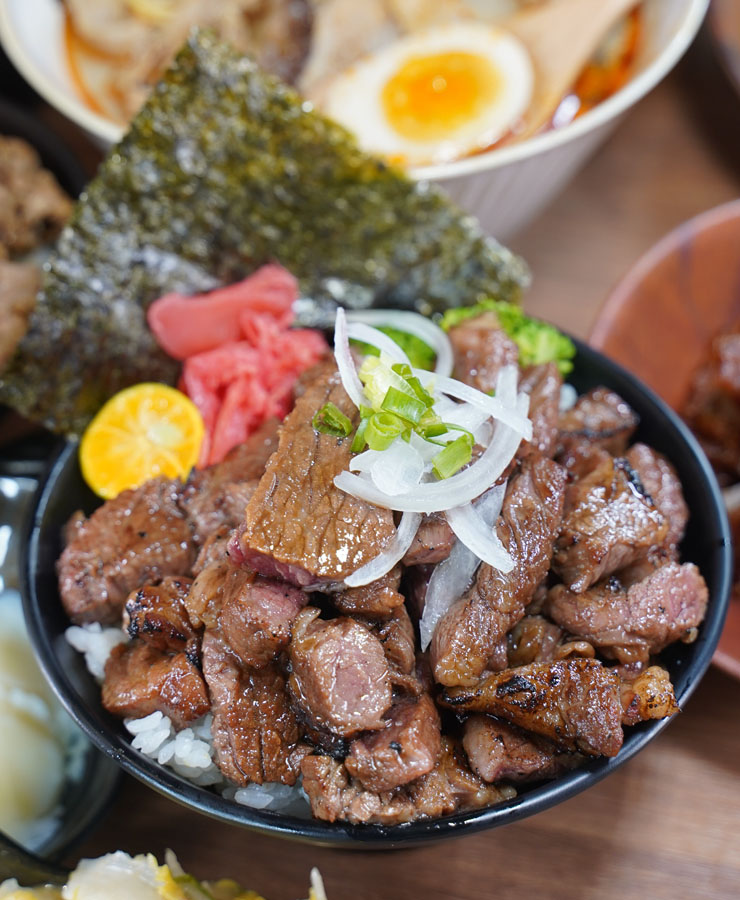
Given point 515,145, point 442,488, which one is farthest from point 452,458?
point 515,145

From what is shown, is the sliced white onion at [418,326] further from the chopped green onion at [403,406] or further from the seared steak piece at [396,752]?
the seared steak piece at [396,752]

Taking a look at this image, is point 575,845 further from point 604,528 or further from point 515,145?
point 515,145

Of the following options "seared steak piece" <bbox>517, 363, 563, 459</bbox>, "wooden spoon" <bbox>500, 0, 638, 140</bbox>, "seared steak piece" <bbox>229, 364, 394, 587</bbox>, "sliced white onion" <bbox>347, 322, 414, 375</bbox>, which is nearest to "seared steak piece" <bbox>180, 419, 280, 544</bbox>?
"seared steak piece" <bbox>229, 364, 394, 587</bbox>

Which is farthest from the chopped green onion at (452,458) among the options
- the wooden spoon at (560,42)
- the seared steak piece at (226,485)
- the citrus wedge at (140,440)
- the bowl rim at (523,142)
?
the wooden spoon at (560,42)

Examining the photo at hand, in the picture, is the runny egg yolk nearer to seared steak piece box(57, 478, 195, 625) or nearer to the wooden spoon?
the wooden spoon

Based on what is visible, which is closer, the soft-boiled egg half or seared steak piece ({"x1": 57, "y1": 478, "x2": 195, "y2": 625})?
seared steak piece ({"x1": 57, "y1": 478, "x2": 195, "y2": 625})

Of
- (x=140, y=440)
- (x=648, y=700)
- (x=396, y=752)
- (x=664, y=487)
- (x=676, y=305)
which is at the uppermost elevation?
(x=676, y=305)

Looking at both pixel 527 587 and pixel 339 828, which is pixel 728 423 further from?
pixel 339 828

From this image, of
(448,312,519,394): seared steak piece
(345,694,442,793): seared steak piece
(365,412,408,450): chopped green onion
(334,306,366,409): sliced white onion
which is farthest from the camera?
(448,312,519,394): seared steak piece
